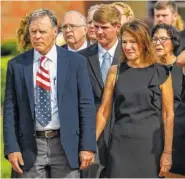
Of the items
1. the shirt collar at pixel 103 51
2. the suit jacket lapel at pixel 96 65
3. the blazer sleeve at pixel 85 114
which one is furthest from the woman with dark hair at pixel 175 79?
the blazer sleeve at pixel 85 114

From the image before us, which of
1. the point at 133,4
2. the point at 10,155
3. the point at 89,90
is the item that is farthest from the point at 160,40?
the point at 133,4

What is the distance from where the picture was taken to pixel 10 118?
660cm

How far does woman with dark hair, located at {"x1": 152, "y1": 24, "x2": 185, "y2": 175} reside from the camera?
7133 mm

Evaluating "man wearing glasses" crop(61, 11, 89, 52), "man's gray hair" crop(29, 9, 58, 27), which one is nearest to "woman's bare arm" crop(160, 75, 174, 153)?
"man's gray hair" crop(29, 9, 58, 27)

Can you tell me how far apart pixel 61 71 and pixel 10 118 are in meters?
0.55

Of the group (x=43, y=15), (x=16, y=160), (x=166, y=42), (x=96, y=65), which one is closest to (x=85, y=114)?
(x=16, y=160)

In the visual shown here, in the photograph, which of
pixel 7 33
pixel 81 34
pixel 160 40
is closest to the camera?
pixel 160 40

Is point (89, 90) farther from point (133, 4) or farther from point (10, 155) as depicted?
point (133, 4)

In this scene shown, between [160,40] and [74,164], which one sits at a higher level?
[160,40]

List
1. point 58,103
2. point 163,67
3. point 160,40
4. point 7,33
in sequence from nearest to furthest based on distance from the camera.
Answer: point 58,103 < point 163,67 < point 160,40 < point 7,33

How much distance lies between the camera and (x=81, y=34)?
8.71 m

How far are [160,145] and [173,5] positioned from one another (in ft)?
11.8

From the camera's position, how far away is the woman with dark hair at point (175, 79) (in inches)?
281

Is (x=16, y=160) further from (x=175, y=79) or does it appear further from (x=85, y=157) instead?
(x=175, y=79)
